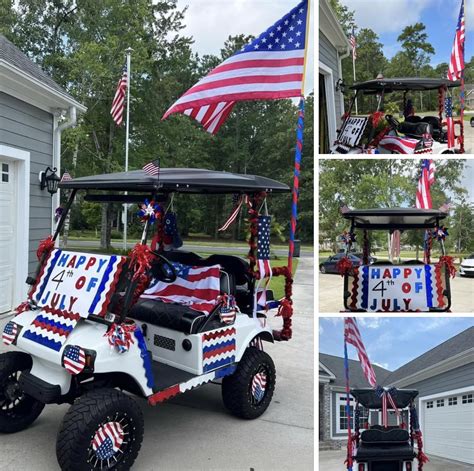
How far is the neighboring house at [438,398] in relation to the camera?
559cm

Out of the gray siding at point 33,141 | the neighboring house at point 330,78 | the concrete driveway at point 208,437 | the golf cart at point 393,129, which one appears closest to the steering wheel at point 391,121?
the golf cart at point 393,129

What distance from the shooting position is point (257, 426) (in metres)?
3.79

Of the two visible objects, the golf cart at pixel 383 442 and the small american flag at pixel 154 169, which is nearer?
the small american flag at pixel 154 169

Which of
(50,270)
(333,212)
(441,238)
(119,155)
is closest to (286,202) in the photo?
(119,155)

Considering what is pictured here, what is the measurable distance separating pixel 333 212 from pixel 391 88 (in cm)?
188

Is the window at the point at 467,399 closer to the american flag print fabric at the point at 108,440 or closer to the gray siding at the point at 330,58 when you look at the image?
the gray siding at the point at 330,58

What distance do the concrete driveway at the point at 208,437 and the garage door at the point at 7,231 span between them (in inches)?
134

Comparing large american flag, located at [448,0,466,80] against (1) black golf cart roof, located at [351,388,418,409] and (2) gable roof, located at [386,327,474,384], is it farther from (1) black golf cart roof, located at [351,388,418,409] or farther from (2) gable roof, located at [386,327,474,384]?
(1) black golf cart roof, located at [351,388,418,409]

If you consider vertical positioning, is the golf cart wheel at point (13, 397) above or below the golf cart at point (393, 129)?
below

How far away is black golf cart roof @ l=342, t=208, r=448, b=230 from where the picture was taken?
4.44 meters

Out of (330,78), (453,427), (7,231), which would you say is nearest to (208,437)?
(453,427)

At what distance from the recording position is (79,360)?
275cm

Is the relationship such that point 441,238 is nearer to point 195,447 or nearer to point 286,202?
point 195,447

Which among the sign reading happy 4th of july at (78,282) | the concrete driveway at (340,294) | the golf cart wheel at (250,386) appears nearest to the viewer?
the sign reading happy 4th of july at (78,282)
